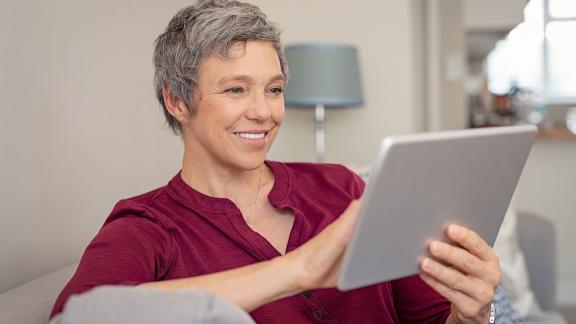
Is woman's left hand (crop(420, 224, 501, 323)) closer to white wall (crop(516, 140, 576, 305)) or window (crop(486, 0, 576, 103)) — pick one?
white wall (crop(516, 140, 576, 305))

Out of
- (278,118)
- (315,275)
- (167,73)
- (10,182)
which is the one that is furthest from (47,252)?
(315,275)

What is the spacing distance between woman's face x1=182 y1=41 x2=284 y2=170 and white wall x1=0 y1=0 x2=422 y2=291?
1.32ft

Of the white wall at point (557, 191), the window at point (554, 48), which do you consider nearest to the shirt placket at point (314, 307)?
the white wall at point (557, 191)

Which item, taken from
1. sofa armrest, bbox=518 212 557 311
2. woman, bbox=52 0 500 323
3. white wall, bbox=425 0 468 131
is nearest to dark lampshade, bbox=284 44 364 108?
sofa armrest, bbox=518 212 557 311

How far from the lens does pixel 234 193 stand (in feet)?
4.46

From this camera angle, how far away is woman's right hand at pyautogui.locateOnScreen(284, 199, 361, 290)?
84 centimetres

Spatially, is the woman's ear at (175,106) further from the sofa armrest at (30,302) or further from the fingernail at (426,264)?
the fingernail at (426,264)

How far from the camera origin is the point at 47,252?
1556mm

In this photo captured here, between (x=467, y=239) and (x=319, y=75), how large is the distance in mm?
2025

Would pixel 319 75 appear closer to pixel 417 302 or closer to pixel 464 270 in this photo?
pixel 417 302

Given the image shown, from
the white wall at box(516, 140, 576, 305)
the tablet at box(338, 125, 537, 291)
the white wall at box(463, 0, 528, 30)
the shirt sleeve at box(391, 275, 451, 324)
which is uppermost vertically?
the white wall at box(463, 0, 528, 30)

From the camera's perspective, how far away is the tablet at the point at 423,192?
779mm

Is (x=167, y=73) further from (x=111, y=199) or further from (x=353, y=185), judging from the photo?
(x=111, y=199)

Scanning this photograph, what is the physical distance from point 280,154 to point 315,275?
7.95ft
